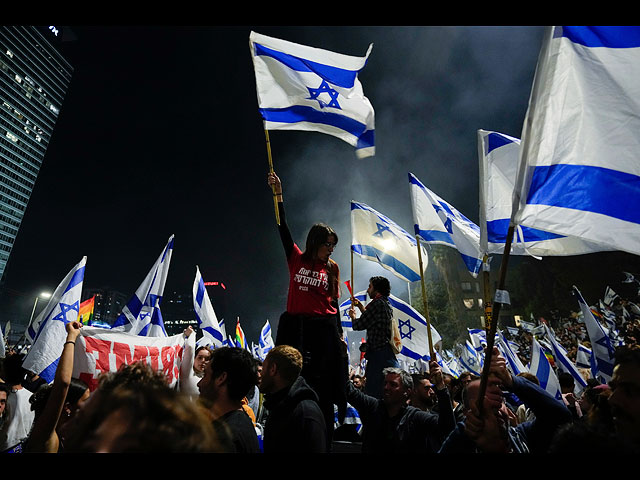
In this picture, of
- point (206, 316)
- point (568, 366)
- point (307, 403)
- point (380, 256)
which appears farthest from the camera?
point (206, 316)

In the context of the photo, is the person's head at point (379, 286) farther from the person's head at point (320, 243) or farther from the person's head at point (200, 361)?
the person's head at point (200, 361)

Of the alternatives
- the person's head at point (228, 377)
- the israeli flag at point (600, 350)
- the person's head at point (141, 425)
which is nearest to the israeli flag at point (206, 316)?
the person's head at point (228, 377)

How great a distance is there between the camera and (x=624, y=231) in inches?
96.0

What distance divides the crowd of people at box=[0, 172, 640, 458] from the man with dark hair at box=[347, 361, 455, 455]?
0.01 metres

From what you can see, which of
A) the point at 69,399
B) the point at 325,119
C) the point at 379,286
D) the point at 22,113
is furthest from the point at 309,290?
the point at 22,113

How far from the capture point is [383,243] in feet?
27.1

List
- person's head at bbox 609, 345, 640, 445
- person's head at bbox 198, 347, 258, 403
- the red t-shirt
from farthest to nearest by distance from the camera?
the red t-shirt → person's head at bbox 198, 347, 258, 403 → person's head at bbox 609, 345, 640, 445

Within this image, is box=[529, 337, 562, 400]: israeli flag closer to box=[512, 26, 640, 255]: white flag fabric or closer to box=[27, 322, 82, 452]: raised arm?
box=[512, 26, 640, 255]: white flag fabric

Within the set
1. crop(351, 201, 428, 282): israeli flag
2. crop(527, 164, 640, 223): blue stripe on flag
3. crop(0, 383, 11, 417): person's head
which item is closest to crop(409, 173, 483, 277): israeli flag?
crop(351, 201, 428, 282): israeli flag

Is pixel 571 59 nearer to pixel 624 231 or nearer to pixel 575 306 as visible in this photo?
pixel 624 231

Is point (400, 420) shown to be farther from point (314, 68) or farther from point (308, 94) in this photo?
Answer: point (314, 68)

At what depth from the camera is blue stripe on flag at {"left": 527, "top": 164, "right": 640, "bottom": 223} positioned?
2.52m

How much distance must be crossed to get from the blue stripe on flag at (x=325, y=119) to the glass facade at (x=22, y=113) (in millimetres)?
149945

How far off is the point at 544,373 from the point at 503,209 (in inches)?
151
